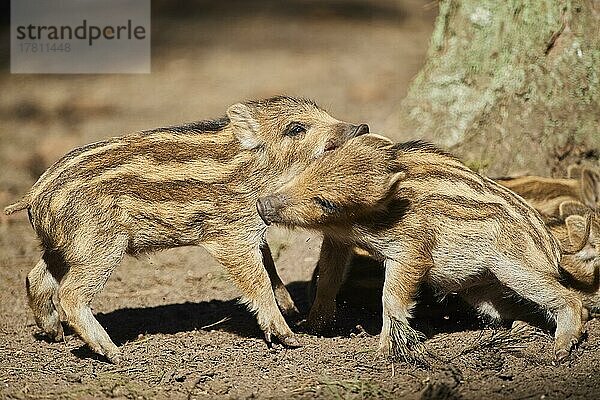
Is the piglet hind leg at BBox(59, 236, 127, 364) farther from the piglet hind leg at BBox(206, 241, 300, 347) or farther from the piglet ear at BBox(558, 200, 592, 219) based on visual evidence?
the piglet ear at BBox(558, 200, 592, 219)

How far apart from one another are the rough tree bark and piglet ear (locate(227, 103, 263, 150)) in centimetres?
200

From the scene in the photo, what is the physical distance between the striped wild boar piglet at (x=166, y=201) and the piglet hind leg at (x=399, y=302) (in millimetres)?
572

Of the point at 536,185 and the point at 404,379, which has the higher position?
the point at 536,185

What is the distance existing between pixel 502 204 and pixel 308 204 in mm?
1043

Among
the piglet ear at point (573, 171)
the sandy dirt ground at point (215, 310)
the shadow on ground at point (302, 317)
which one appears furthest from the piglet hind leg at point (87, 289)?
the piglet ear at point (573, 171)

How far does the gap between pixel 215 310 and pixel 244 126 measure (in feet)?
4.27

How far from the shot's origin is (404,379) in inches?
176

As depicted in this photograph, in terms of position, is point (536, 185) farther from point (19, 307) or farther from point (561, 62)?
point (19, 307)

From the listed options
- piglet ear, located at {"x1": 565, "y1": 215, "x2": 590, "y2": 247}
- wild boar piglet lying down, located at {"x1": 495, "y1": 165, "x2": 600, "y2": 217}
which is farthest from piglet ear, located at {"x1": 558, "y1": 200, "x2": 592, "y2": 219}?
piglet ear, located at {"x1": 565, "y1": 215, "x2": 590, "y2": 247}

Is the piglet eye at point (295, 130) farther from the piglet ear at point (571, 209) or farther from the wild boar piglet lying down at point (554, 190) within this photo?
the piglet ear at point (571, 209)

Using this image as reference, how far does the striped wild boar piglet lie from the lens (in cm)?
500

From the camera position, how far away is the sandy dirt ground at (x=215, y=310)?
176 inches

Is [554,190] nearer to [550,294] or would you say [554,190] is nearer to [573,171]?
Answer: [573,171]

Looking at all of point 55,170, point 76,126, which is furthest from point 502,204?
point 76,126
